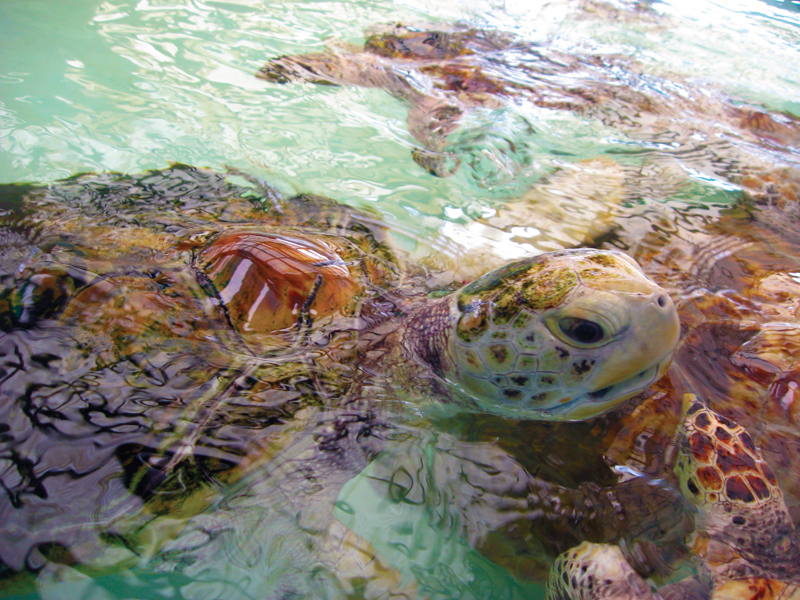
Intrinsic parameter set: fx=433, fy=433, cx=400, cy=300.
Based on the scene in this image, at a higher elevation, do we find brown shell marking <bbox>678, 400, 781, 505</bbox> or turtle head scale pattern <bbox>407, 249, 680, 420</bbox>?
turtle head scale pattern <bbox>407, 249, 680, 420</bbox>

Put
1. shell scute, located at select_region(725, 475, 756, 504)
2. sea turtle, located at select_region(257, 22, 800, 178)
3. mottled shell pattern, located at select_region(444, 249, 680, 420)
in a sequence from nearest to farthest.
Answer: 1. mottled shell pattern, located at select_region(444, 249, 680, 420)
2. shell scute, located at select_region(725, 475, 756, 504)
3. sea turtle, located at select_region(257, 22, 800, 178)

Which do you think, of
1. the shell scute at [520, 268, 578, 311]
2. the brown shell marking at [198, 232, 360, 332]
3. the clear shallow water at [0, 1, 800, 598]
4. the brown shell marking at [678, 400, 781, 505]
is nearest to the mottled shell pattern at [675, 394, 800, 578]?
the brown shell marking at [678, 400, 781, 505]

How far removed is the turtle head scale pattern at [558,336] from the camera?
106 centimetres

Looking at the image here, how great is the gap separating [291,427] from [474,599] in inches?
28.9

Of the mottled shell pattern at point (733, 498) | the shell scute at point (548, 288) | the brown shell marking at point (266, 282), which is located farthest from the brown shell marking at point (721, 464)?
the brown shell marking at point (266, 282)

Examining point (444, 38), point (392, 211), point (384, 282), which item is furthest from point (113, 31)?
point (384, 282)

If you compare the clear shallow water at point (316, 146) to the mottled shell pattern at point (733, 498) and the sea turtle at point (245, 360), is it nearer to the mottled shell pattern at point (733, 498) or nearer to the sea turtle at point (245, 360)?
the sea turtle at point (245, 360)

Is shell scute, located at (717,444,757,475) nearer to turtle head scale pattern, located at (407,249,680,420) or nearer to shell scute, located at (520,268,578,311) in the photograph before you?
turtle head scale pattern, located at (407,249,680,420)

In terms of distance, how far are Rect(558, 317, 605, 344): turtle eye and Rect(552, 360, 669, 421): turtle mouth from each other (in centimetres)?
15

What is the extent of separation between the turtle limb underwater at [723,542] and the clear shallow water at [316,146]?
0.14m

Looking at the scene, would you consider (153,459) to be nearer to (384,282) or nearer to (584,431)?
(384,282)

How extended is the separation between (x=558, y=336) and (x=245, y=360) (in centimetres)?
93

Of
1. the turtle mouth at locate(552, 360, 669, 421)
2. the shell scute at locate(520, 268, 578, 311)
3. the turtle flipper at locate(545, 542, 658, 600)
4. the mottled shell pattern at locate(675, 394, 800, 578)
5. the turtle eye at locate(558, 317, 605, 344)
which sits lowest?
the turtle flipper at locate(545, 542, 658, 600)

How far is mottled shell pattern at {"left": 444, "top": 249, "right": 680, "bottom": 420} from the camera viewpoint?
3.47 feet
